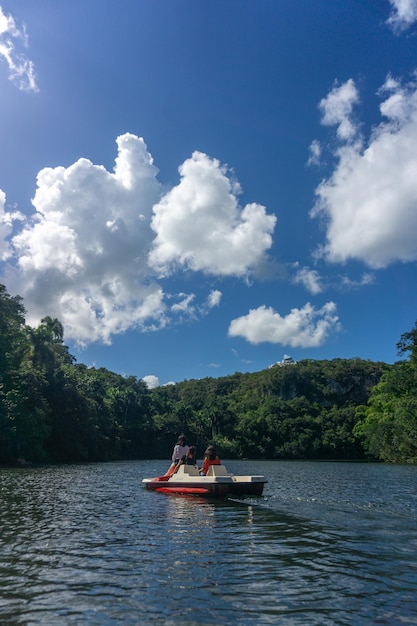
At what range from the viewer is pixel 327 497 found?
67.6ft

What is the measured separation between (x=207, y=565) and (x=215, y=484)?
33.6 ft

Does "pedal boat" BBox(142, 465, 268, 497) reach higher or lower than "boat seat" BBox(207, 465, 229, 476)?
lower

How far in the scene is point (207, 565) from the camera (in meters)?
8.76

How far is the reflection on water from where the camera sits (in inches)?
252

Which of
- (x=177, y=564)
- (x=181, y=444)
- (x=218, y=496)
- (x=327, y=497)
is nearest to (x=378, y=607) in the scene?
(x=177, y=564)

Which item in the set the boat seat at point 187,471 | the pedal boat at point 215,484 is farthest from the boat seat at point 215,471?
the boat seat at point 187,471

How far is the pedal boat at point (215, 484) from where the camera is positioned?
1884 cm

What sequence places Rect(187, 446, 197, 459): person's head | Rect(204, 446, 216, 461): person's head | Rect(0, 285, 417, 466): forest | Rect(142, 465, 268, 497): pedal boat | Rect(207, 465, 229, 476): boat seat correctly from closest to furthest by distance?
Rect(142, 465, 268, 497): pedal boat
Rect(207, 465, 229, 476): boat seat
Rect(204, 446, 216, 461): person's head
Rect(187, 446, 197, 459): person's head
Rect(0, 285, 417, 466): forest

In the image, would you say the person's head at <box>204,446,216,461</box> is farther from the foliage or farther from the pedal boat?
the foliage

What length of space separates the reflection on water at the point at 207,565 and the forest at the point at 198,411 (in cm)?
3534

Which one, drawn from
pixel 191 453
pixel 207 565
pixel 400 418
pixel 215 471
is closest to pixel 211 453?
pixel 215 471

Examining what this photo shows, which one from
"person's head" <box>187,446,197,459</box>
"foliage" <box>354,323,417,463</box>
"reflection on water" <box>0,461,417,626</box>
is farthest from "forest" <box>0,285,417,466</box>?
"reflection on water" <box>0,461,417,626</box>

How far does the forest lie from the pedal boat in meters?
29.0

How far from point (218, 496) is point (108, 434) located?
218 feet
